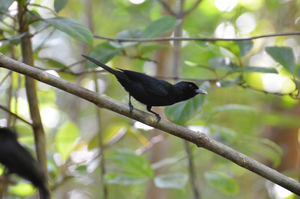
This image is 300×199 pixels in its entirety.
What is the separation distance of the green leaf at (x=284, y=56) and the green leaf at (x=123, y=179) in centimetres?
177

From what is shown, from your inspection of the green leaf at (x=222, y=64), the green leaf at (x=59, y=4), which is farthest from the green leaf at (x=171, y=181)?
the green leaf at (x=59, y=4)

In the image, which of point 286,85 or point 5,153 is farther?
point 286,85

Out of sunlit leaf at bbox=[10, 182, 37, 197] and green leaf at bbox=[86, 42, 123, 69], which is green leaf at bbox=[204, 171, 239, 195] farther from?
sunlit leaf at bbox=[10, 182, 37, 197]

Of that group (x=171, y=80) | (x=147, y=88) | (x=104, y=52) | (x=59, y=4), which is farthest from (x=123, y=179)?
(x=171, y=80)

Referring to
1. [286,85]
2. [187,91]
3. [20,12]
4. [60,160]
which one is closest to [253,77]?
[286,85]

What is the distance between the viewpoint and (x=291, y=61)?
226 cm

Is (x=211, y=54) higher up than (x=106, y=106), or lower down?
higher up

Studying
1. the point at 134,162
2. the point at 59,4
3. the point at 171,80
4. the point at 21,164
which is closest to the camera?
the point at 21,164

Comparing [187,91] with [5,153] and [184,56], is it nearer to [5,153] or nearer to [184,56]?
[5,153]

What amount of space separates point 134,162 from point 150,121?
965 mm

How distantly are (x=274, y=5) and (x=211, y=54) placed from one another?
96.5 inches

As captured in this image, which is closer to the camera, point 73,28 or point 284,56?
point 73,28

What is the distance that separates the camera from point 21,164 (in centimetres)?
136

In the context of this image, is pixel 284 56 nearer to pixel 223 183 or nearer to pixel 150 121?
pixel 150 121
